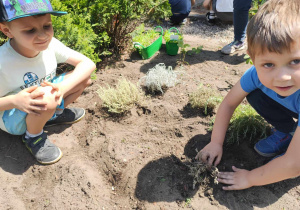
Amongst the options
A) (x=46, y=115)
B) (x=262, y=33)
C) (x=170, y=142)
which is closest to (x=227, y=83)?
A: (x=170, y=142)

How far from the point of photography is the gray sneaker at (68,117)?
2611 millimetres

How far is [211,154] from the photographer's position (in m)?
2.06

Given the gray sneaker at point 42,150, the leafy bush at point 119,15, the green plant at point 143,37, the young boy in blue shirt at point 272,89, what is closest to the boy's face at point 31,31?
the gray sneaker at point 42,150

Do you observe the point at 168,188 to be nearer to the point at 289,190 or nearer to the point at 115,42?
the point at 289,190

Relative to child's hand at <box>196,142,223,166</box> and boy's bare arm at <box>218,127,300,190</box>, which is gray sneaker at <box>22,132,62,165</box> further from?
boy's bare arm at <box>218,127,300,190</box>

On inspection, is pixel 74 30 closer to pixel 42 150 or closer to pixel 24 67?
pixel 24 67

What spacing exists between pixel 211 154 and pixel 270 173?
1.57 feet

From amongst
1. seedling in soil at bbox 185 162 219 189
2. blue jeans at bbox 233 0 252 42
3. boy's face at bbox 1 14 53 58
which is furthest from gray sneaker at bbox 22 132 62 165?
blue jeans at bbox 233 0 252 42

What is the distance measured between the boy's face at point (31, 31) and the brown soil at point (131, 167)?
94 cm

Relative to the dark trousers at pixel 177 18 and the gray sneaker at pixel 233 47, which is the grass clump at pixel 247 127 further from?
the dark trousers at pixel 177 18

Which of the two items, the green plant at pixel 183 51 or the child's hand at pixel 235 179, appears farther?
the green plant at pixel 183 51

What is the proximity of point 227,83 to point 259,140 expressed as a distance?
103 cm

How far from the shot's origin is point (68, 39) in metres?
2.84

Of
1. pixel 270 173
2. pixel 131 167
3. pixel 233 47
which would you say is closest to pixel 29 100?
pixel 131 167
